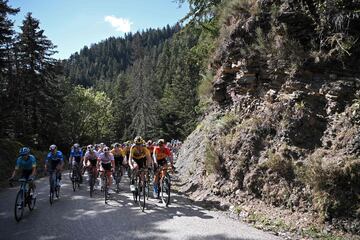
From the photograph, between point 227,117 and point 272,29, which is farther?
point 227,117

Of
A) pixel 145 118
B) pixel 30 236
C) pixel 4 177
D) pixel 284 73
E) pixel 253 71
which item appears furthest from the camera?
pixel 145 118

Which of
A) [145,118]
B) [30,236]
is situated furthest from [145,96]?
[30,236]

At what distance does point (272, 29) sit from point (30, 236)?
1014 cm

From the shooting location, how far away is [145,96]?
53.3 metres

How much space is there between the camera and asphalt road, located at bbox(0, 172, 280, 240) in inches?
299

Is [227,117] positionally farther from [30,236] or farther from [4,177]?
[4,177]

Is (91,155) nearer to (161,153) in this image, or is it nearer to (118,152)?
(118,152)

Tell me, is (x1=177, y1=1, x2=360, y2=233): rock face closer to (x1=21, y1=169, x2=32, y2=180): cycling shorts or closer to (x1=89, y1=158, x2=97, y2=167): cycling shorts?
(x1=89, y1=158, x2=97, y2=167): cycling shorts

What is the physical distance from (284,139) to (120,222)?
5.48 metres

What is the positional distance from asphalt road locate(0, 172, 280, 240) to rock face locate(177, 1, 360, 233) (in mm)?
1429

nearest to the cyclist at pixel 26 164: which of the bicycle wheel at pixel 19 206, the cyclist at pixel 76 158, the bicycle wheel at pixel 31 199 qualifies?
the bicycle wheel at pixel 31 199

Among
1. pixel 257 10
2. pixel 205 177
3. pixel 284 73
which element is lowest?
pixel 205 177

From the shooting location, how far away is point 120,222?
8.77 m

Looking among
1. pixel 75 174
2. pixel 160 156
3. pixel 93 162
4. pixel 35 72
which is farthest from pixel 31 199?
pixel 35 72
